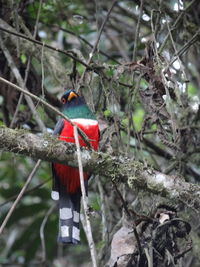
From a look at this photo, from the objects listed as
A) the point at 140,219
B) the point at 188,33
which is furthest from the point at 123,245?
the point at 188,33

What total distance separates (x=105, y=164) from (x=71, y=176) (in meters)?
0.92

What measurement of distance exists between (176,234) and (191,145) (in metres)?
1.21

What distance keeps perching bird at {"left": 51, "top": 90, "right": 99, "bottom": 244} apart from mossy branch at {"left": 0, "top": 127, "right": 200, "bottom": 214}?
0.58 m

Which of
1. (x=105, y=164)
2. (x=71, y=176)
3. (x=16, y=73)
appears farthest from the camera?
(x=16, y=73)

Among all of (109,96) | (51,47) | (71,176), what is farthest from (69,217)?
(51,47)

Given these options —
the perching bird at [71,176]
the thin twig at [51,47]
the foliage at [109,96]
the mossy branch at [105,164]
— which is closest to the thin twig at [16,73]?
the foliage at [109,96]

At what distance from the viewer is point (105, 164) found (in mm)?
3152

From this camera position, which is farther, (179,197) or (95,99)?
(95,99)

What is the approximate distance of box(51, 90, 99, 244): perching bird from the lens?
382cm

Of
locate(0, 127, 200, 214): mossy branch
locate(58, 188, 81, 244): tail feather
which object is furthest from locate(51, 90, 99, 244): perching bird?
locate(0, 127, 200, 214): mossy branch

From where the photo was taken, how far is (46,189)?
5414 mm

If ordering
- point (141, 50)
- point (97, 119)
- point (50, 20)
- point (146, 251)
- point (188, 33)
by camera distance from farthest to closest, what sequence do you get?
point (141, 50), point (50, 20), point (188, 33), point (97, 119), point (146, 251)

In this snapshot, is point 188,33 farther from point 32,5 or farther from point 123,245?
point 123,245

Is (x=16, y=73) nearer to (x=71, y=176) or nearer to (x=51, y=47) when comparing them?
(x=51, y=47)
